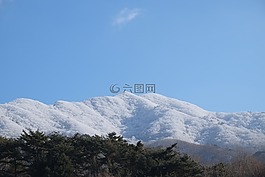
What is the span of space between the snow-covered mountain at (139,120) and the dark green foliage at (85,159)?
297 ft

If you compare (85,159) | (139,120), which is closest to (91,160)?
(85,159)

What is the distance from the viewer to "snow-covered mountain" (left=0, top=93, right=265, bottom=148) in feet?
432

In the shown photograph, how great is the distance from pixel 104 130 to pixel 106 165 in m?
119

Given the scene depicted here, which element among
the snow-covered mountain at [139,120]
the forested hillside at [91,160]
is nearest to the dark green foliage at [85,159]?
the forested hillside at [91,160]

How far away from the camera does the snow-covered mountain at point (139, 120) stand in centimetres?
13162

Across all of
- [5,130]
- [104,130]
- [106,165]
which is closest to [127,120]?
[104,130]

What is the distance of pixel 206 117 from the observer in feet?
523

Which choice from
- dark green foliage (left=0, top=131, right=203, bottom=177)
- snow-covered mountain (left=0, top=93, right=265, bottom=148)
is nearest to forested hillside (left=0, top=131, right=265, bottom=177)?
dark green foliage (left=0, top=131, right=203, bottom=177)

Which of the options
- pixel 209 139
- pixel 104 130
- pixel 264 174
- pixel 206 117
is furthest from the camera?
pixel 206 117

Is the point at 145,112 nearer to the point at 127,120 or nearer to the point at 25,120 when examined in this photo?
the point at 127,120

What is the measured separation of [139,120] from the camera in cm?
16350

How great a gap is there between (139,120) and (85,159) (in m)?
137

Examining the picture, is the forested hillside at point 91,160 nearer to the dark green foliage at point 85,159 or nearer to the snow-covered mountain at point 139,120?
the dark green foliage at point 85,159

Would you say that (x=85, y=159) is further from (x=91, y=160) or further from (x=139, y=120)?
(x=139, y=120)
